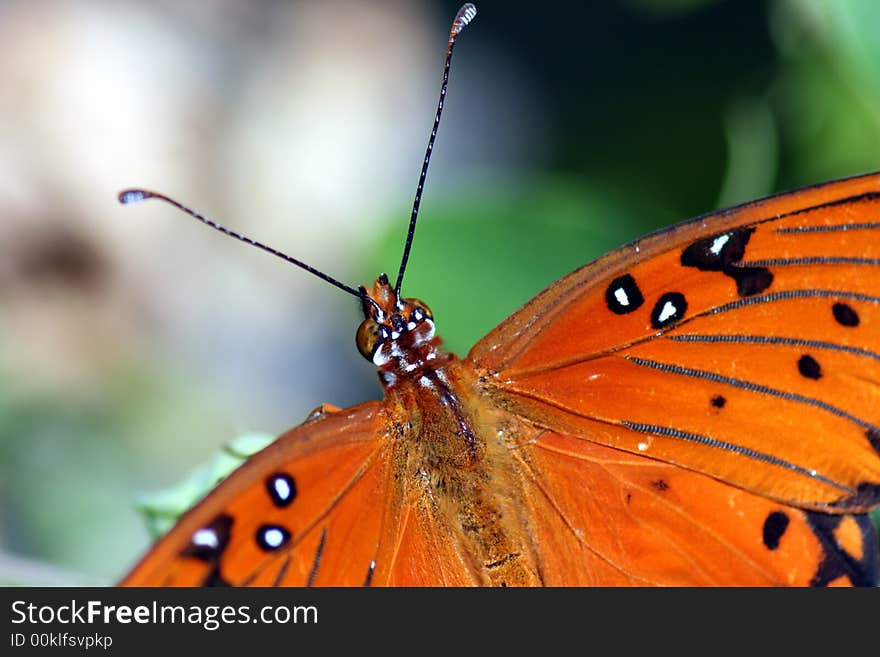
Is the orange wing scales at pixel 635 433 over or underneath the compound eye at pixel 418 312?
underneath

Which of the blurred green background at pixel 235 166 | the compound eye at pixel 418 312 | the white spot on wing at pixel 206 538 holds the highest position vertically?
the blurred green background at pixel 235 166

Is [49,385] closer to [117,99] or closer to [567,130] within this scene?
[117,99]

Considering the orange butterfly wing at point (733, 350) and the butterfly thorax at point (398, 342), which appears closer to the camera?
the orange butterfly wing at point (733, 350)

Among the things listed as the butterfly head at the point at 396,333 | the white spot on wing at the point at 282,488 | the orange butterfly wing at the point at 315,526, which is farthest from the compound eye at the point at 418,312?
the white spot on wing at the point at 282,488

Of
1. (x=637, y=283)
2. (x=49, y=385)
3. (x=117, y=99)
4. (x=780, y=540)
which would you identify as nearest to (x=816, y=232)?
(x=637, y=283)

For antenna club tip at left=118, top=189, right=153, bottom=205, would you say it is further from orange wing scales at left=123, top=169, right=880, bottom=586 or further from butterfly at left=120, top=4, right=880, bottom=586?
orange wing scales at left=123, top=169, right=880, bottom=586

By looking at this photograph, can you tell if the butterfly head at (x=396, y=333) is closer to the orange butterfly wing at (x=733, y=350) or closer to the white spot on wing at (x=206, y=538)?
the orange butterfly wing at (x=733, y=350)
